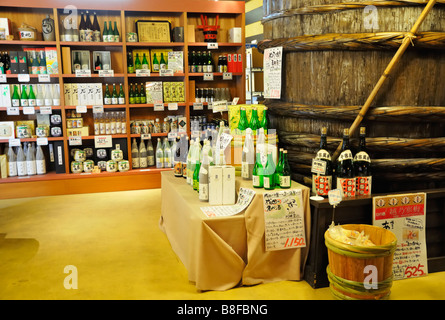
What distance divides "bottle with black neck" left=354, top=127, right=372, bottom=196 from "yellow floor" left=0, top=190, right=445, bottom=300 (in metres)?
0.61

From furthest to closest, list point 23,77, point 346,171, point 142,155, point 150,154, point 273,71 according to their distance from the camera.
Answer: point 150,154, point 142,155, point 23,77, point 273,71, point 346,171

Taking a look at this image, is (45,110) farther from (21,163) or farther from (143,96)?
(143,96)

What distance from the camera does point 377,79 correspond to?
8.50ft

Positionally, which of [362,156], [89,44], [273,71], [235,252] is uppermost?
[89,44]

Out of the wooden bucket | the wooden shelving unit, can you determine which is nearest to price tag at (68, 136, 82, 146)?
the wooden shelving unit

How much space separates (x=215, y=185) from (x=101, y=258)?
1.12 metres

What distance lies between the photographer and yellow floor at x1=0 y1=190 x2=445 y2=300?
8.09ft

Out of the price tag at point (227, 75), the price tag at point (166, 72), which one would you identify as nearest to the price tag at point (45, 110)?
the price tag at point (166, 72)

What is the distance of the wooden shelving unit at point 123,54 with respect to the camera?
16.0 feet

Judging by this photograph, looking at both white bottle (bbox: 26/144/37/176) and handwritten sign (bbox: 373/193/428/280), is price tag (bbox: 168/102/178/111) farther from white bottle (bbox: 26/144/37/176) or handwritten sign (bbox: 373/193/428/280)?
handwritten sign (bbox: 373/193/428/280)

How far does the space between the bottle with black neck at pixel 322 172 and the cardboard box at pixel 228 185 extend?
51 cm

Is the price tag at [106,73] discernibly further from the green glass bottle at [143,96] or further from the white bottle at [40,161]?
the white bottle at [40,161]

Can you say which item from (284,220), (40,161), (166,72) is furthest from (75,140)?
(284,220)
